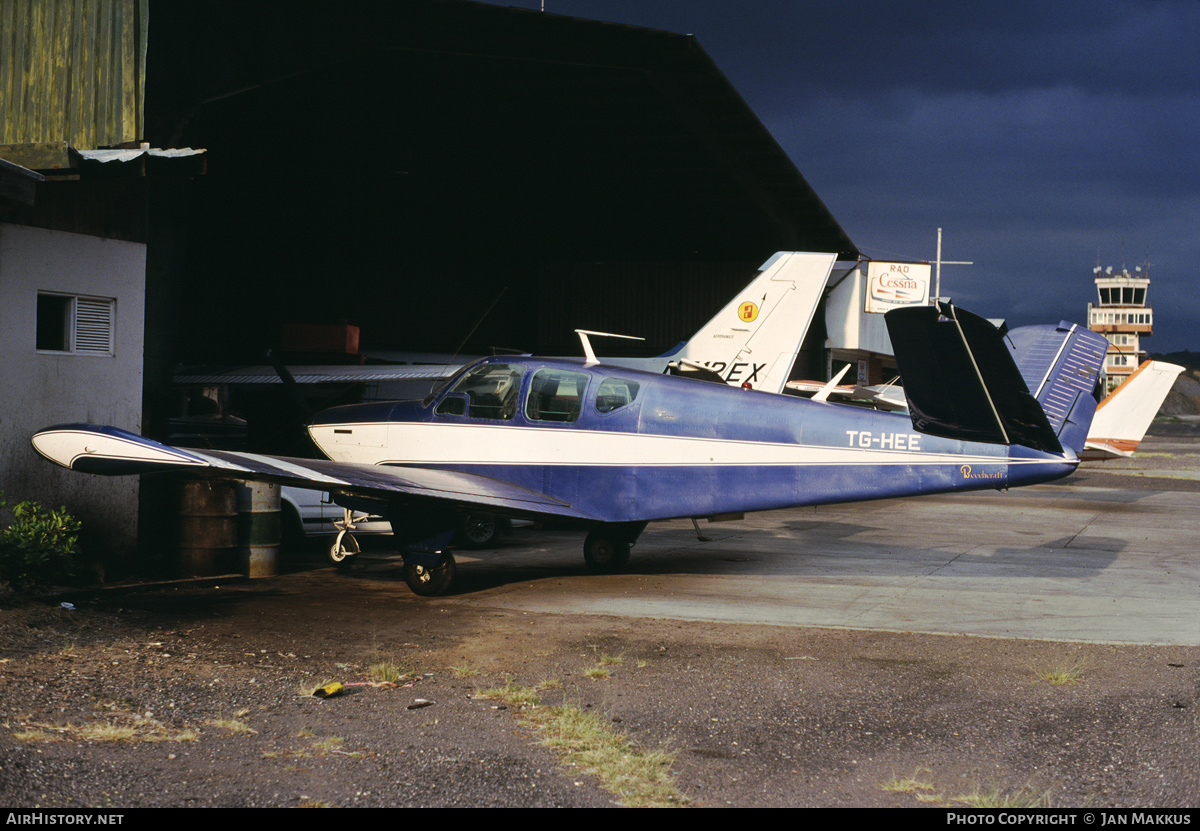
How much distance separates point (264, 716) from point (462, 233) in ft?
60.6

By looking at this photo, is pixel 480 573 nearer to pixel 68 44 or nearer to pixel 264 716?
pixel 264 716

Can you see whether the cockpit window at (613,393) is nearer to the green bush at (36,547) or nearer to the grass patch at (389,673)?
the grass patch at (389,673)

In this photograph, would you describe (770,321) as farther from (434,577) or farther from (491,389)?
(434,577)

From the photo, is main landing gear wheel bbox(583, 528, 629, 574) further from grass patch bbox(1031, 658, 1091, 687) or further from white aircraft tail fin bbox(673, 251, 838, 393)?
white aircraft tail fin bbox(673, 251, 838, 393)

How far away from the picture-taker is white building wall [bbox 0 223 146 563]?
8.16m

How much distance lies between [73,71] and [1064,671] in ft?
33.5

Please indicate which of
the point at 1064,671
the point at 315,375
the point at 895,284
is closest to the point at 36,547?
the point at 1064,671

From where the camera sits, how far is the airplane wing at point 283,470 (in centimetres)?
671

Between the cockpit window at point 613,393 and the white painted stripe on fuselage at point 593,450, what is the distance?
10.7 inches

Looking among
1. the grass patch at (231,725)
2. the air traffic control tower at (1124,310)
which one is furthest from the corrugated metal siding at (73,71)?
the air traffic control tower at (1124,310)

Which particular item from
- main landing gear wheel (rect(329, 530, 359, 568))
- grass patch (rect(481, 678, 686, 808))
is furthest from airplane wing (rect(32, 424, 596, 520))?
grass patch (rect(481, 678, 686, 808))

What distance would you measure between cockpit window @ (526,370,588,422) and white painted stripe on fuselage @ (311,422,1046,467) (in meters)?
0.15

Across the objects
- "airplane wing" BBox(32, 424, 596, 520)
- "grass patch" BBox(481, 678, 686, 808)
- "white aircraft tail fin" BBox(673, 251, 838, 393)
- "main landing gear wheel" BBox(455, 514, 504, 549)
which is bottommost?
"main landing gear wheel" BBox(455, 514, 504, 549)
